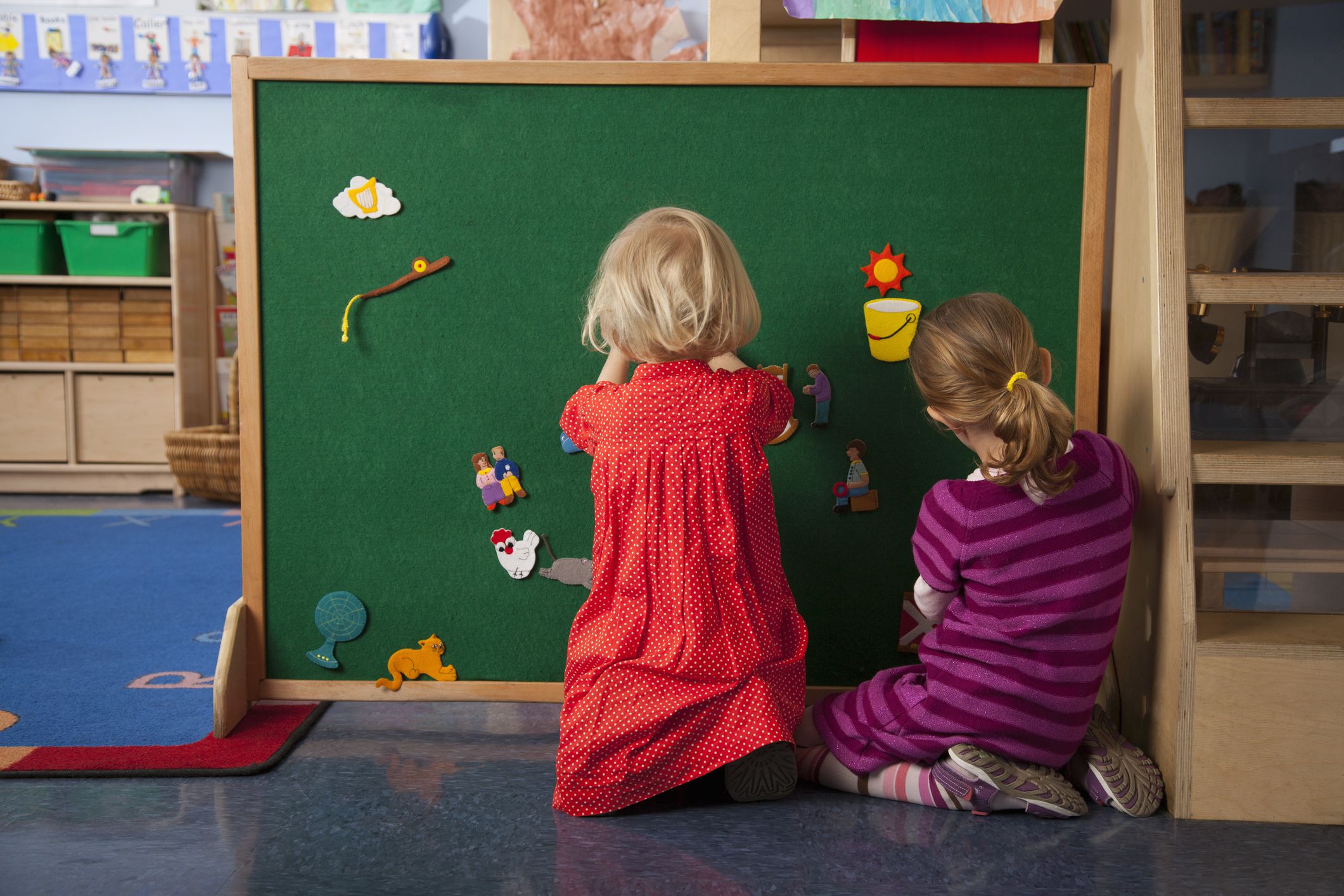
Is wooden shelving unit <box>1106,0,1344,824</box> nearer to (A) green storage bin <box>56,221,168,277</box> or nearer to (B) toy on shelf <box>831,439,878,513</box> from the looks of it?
(B) toy on shelf <box>831,439,878,513</box>

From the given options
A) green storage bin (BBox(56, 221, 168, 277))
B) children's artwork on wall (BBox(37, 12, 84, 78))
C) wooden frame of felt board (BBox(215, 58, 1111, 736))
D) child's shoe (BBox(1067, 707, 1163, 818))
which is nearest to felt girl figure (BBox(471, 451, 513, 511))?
wooden frame of felt board (BBox(215, 58, 1111, 736))

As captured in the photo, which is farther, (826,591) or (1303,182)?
(826,591)

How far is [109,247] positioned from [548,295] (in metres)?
2.79

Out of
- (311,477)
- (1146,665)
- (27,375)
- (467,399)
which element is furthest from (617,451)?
(27,375)

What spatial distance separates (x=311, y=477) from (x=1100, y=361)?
1.39 metres

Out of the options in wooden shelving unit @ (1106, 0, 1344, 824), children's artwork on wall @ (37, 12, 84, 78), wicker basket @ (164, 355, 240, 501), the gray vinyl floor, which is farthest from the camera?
children's artwork on wall @ (37, 12, 84, 78)

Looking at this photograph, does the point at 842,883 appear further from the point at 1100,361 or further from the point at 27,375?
the point at 27,375

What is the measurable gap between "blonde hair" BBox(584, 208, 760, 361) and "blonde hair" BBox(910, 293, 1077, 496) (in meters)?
0.27

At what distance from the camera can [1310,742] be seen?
1.36 m

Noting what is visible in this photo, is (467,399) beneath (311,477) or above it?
above

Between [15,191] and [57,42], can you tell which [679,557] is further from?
[57,42]

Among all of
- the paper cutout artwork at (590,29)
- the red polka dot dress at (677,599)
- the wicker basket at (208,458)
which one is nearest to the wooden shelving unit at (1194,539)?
the red polka dot dress at (677,599)

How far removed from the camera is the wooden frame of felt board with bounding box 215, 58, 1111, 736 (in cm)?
164

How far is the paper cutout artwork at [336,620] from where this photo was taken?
1.77 metres
